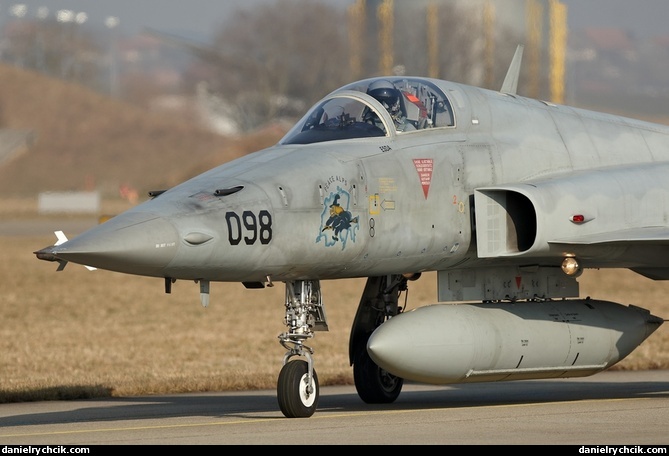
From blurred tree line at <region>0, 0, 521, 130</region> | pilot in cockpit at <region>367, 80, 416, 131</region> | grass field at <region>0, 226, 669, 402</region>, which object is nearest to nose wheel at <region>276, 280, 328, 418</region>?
pilot in cockpit at <region>367, 80, 416, 131</region>

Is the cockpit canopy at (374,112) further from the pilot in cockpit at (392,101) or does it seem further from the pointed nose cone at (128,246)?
the pointed nose cone at (128,246)

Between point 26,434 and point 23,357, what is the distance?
823cm

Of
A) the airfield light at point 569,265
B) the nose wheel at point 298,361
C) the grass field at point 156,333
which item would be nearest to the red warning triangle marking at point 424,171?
the nose wheel at point 298,361

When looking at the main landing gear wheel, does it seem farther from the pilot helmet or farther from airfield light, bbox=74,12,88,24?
airfield light, bbox=74,12,88,24

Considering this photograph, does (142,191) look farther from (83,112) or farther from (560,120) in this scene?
(560,120)

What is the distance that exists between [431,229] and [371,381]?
2328 millimetres

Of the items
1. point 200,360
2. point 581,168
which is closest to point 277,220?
point 581,168

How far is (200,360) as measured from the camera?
18359 millimetres

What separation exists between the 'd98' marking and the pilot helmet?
212cm

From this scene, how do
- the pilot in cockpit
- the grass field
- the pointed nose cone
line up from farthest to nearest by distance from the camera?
1. the grass field
2. the pilot in cockpit
3. the pointed nose cone

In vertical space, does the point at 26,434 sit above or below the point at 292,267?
below

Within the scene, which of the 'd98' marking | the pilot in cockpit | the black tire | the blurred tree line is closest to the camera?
the 'd98' marking

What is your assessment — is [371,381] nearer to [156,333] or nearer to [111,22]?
[156,333]

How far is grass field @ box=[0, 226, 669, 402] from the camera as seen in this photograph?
16.1 meters
